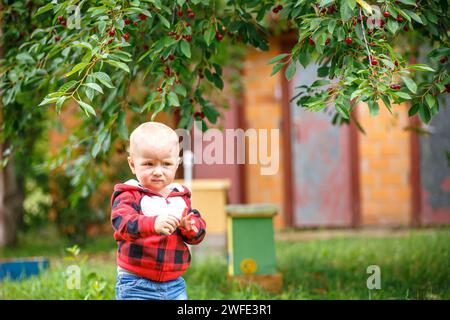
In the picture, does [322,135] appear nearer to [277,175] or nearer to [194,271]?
[277,175]

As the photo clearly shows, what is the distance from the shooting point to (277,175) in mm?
8391

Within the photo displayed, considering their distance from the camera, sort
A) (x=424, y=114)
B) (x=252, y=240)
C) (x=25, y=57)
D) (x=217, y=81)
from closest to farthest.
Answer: (x=424, y=114)
(x=25, y=57)
(x=217, y=81)
(x=252, y=240)

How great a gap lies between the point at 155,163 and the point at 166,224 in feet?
0.85

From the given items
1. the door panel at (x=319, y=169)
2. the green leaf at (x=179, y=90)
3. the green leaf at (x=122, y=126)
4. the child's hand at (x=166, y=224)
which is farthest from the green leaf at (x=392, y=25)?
the door panel at (x=319, y=169)

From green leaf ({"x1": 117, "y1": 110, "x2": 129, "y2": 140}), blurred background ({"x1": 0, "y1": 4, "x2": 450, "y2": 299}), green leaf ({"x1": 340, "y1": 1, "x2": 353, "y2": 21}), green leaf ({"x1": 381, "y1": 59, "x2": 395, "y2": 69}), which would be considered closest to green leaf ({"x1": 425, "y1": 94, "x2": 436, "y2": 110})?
green leaf ({"x1": 381, "y1": 59, "x2": 395, "y2": 69})

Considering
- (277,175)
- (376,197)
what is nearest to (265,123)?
(277,175)

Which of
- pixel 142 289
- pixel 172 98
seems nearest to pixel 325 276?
pixel 172 98

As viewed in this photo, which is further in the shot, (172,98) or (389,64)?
(172,98)

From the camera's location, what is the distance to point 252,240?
421 cm

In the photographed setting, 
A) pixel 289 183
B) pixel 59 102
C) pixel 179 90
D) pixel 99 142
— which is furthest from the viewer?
pixel 289 183

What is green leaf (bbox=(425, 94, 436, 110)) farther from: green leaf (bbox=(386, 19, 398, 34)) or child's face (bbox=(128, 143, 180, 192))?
child's face (bbox=(128, 143, 180, 192))

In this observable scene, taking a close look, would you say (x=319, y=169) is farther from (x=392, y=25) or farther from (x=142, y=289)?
(x=142, y=289)

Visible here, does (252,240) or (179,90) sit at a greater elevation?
(179,90)
